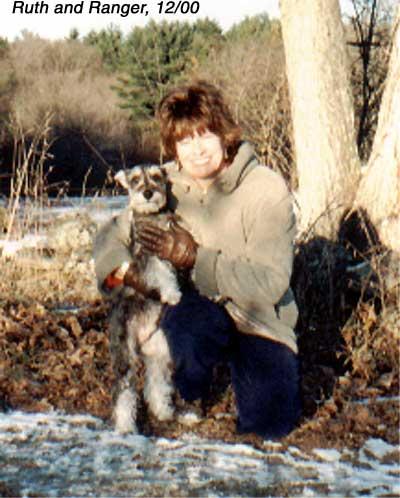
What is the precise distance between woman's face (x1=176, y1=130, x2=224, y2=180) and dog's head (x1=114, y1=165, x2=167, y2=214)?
0.66ft

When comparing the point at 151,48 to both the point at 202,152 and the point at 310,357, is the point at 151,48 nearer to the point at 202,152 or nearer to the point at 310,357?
the point at 310,357

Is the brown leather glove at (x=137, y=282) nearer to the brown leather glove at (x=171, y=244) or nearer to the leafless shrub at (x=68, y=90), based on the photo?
the brown leather glove at (x=171, y=244)

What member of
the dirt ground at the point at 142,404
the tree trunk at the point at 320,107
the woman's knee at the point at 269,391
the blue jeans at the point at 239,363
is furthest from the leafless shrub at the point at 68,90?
the woman's knee at the point at 269,391

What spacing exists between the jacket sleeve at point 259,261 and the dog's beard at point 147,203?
410mm

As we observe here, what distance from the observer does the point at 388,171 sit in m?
6.62

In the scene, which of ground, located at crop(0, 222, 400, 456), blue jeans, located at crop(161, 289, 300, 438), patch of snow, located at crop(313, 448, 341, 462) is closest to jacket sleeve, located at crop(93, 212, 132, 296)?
blue jeans, located at crop(161, 289, 300, 438)

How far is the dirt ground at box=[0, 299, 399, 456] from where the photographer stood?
4.56 metres

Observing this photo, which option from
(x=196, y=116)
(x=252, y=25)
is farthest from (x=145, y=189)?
(x=252, y=25)

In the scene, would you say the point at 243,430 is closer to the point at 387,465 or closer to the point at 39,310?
the point at 387,465

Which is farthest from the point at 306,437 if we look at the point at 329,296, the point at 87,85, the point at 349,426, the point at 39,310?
the point at 87,85

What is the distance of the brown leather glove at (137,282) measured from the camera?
448 centimetres

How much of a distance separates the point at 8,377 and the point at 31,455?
126 cm

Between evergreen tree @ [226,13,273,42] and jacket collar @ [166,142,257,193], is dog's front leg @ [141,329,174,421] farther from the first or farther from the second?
evergreen tree @ [226,13,273,42]

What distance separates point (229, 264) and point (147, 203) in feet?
2.01
